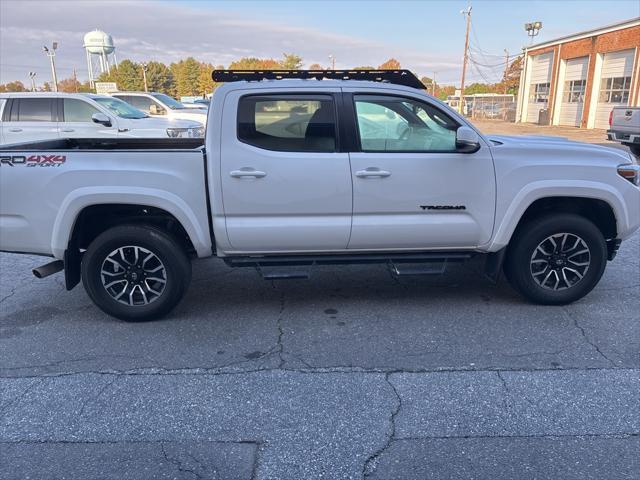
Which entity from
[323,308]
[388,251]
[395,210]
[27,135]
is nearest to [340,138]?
[395,210]

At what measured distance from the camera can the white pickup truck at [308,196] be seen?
3.97 m

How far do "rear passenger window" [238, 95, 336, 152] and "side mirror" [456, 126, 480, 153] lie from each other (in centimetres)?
101

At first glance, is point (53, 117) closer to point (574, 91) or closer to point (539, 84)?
point (574, 91)

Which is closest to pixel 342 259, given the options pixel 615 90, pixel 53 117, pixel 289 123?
pixel 289 123

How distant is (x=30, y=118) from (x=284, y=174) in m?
9.64

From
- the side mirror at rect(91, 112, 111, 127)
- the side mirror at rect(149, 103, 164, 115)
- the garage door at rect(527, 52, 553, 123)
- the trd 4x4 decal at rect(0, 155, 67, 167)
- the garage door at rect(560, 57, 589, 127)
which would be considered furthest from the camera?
the garage door at rect(527, 52, 553, 123)

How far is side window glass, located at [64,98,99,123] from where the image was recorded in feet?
36.7

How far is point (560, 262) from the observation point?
4.46m

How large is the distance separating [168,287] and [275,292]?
3.74 feet

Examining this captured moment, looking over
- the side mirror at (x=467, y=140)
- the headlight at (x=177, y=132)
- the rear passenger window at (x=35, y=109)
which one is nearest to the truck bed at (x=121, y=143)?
the side mirror at (x=467, y=140)

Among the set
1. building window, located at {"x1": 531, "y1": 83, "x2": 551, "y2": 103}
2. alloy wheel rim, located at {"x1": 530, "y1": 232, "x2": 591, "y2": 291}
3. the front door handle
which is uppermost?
building window, located at {"x1": 531, "y1": 83, "x2": 551, "y2": 103}

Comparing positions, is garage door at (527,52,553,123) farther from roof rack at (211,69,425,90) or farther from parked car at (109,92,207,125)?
roof rack at (211,69,425,90)

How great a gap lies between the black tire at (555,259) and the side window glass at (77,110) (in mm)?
10040

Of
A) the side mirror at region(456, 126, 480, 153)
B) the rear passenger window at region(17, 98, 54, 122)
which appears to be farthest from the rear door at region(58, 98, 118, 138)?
the side mirror at region(456, 126, 480, 153)
